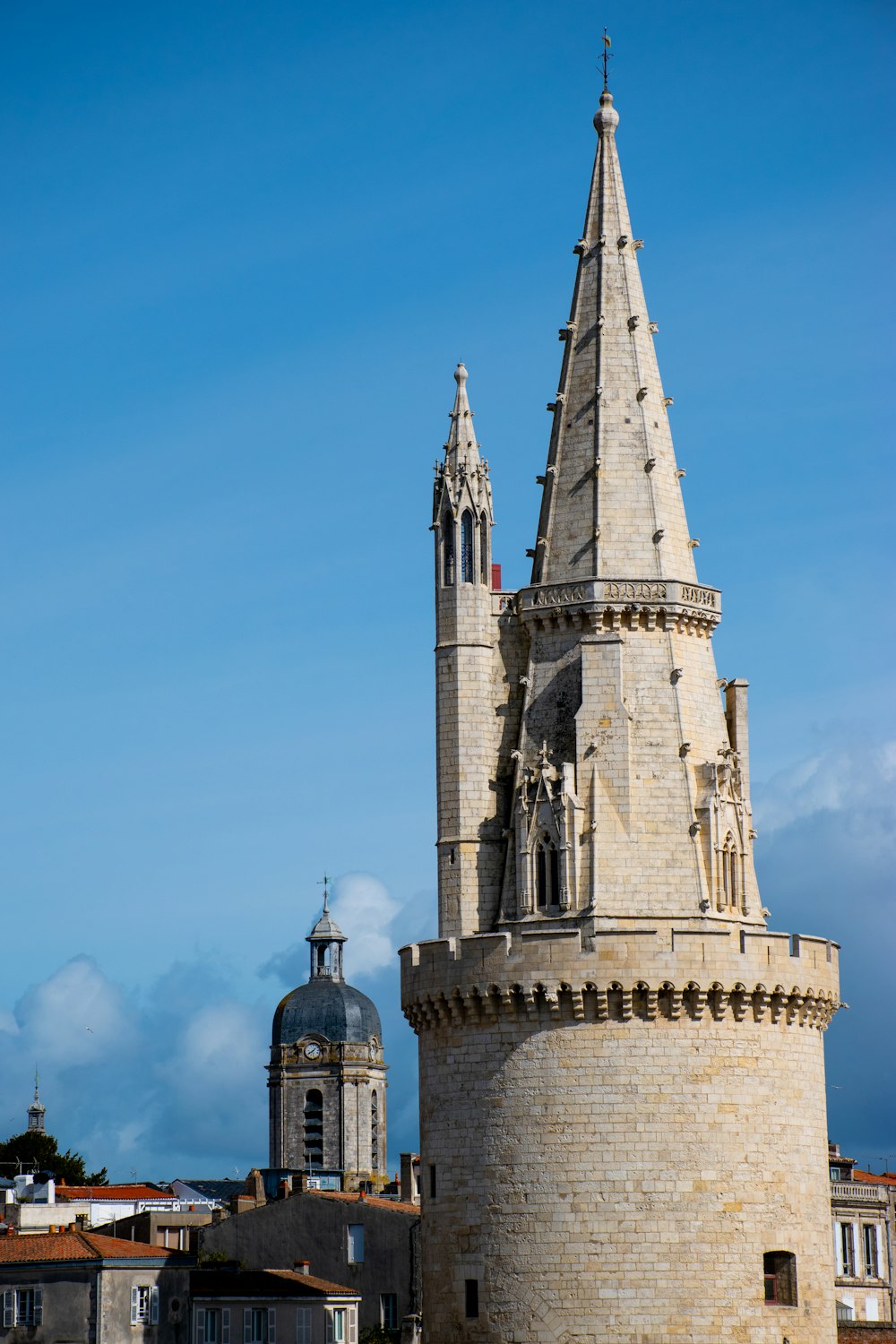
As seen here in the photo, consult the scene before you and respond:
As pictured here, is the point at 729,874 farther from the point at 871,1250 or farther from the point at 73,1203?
the point at 73,1203

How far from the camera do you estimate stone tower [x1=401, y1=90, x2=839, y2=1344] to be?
159 ft

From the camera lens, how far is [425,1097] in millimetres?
51906

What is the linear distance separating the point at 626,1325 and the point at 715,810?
10513 mm

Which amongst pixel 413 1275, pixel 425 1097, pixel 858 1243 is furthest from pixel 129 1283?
pixel 858 1243

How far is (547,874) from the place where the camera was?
170ft

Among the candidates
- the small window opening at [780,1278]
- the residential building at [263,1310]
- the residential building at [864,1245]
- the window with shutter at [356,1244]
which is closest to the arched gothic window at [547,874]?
the small window opening at [780,1278]

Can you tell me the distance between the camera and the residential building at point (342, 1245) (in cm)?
7950

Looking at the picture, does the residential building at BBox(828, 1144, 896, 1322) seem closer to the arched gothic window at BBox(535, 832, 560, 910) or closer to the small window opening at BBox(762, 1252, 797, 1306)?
the small window opening at BBox(762, 1252, 797, 1306)

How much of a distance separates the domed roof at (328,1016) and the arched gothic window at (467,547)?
111648 millimetres

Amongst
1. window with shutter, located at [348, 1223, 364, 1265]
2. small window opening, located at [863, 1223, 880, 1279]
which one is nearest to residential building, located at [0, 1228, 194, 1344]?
window with shutter, located at [348, 1223, 364, 1265]

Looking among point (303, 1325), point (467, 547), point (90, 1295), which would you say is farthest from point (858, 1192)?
point (467, 547)

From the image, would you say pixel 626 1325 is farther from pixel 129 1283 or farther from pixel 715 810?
pixel 129 1283

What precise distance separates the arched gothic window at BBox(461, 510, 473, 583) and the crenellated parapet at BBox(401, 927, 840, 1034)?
8437 millimetres

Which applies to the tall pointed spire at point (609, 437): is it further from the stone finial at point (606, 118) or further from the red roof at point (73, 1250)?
the red roof at point (73, 1250)
